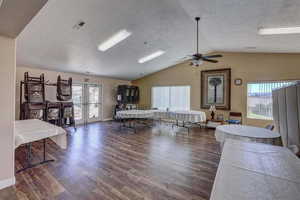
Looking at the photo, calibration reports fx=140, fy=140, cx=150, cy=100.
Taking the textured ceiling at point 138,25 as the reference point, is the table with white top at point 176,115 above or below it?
below

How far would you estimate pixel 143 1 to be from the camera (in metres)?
2.75

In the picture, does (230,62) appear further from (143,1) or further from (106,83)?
(106,83)

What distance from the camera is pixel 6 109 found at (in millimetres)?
1993

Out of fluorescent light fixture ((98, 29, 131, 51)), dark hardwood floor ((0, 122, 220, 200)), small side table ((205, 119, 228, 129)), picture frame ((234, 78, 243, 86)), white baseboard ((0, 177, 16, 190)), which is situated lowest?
dark hardwood floor ((0, 122, 220, 200))

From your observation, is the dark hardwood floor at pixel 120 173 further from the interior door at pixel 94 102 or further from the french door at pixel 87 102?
the interior door at pixel 94 102

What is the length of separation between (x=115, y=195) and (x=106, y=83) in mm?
6487

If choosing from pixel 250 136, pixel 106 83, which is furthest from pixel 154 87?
pixel 250 136

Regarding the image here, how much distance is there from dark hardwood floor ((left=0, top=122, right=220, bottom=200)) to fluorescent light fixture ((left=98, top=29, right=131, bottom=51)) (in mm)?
2874

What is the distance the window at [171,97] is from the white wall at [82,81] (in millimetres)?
2226

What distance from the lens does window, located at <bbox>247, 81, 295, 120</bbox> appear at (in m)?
4.96

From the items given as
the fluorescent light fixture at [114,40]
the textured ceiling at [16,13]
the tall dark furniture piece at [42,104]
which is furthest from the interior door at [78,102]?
the textured ceiling at [16,13]

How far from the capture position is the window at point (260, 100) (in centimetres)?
496

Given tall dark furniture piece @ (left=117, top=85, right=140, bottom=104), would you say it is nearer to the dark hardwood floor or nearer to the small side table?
the dark hardwood floor

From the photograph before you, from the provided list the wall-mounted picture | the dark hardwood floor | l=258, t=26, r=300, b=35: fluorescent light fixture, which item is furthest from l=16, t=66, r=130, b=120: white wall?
l=258, t=26, r=300, b=35: fluorescent light fixture
